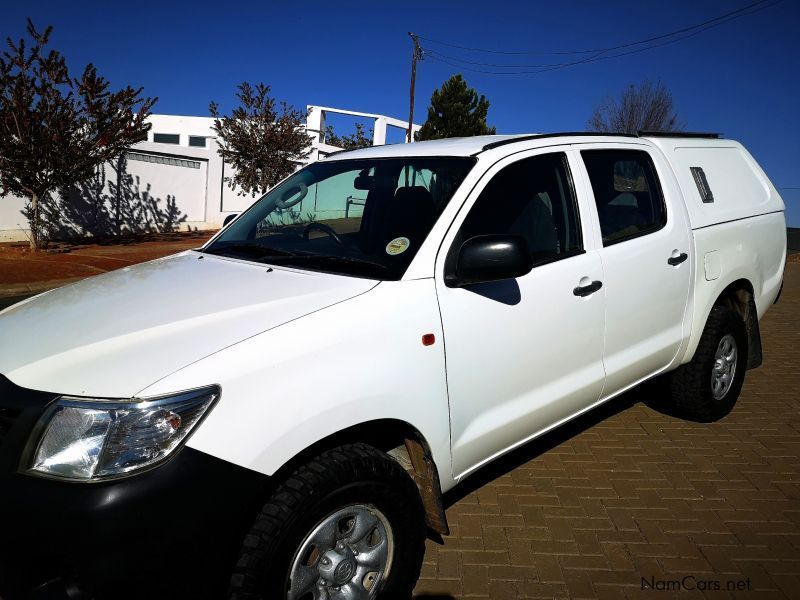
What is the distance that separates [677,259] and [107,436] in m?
3.27

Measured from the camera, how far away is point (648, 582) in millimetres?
2785

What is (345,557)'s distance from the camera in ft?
7.29

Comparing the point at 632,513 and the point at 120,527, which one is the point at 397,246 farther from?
the point at 632,513

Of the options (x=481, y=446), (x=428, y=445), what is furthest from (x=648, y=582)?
(x=428, y=445)

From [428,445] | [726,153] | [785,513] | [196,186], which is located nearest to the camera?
[428,445]

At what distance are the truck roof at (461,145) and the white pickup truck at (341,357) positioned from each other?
4 centimetres

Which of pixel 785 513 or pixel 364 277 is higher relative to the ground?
pixel 364 277

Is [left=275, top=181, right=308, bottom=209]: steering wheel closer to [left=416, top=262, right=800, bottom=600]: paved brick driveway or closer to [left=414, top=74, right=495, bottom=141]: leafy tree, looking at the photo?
[left=416, top=262, right=800, bottom=600]: paved brick driveway

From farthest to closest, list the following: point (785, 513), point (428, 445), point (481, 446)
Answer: point (785, 513), point (481, 446), point (428, 445)

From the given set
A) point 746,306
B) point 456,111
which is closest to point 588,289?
point 746,306

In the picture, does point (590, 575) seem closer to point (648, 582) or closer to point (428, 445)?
point (648, 582)

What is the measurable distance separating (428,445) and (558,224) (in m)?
1.45

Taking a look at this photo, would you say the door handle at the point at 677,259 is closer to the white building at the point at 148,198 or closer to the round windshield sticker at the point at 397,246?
the round windshield sticker at the point at 397,246

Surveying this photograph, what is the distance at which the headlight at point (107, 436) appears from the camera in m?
1.78
